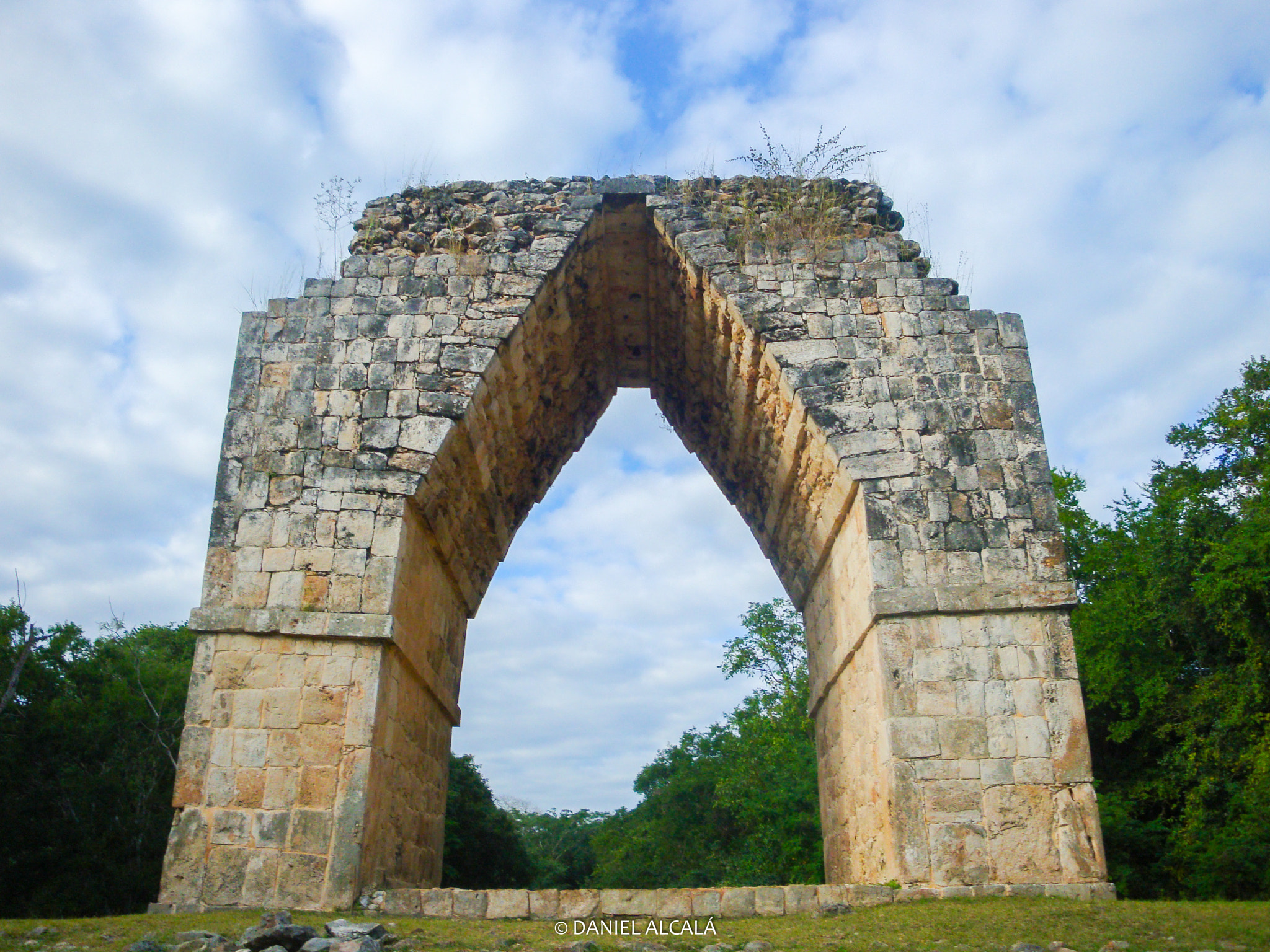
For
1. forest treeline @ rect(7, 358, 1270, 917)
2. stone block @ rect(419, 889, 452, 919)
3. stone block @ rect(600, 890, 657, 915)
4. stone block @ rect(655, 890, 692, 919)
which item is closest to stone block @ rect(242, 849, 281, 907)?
stone block @ rect(419, 889, 452, 919)

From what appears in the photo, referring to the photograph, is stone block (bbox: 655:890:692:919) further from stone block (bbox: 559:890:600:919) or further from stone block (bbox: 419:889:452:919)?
stone block (bbox: 419:889:452:919)

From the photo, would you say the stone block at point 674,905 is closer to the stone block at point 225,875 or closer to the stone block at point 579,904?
the stone block at point 579,904

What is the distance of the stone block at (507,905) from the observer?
5.66 metres

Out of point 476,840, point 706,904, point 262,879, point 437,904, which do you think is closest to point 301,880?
point 262,879

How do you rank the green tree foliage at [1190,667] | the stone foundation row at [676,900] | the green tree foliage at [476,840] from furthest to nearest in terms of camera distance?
the green tree foliage at [476,840]
the green tree foliage at [1190,667]
the stone foundation row at [676,900]

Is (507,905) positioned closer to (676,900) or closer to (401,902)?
(401,902)

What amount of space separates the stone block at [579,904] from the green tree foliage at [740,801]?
9.93 m

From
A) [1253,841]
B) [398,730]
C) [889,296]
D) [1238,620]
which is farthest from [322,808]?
[1238,620]

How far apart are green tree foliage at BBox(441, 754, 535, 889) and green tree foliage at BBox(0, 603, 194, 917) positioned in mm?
6427

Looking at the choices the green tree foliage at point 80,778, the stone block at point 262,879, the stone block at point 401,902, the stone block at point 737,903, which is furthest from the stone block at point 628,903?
the green tree foliage at point 80,778

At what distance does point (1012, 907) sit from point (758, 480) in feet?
15.0

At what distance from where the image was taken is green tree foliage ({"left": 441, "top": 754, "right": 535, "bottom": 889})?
69.3 feet

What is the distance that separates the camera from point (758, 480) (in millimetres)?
9016

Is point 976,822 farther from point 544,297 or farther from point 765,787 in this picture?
point 765,787
